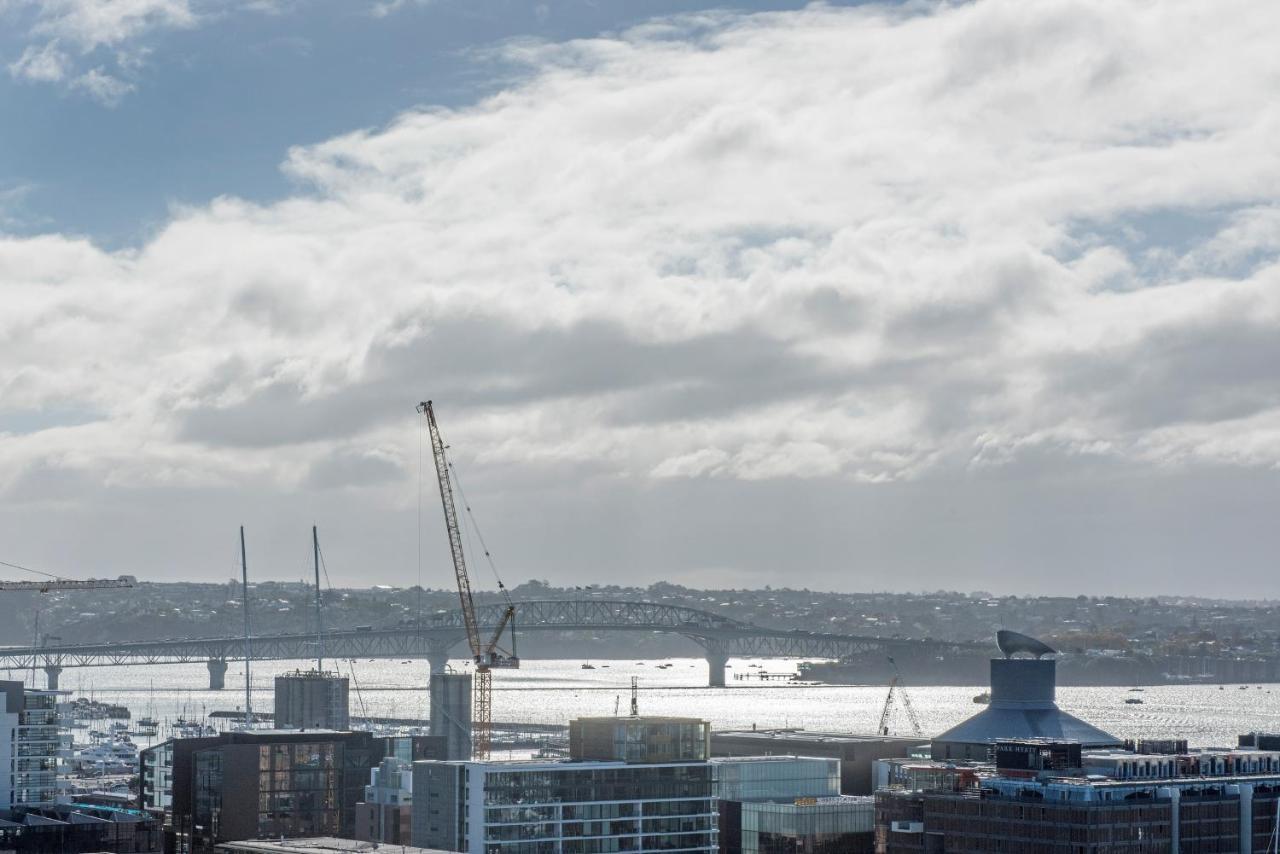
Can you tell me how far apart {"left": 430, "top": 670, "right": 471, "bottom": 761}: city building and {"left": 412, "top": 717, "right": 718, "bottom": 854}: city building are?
70.7 metres

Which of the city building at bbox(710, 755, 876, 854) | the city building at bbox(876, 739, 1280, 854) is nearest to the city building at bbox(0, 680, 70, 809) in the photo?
the city building at bbox(710, 755, 876, 854)

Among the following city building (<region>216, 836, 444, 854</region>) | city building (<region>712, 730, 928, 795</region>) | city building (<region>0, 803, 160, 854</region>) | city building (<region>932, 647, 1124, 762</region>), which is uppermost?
city building (<region>932, 647, 1124, 762</region>)

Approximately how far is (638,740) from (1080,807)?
75.8 feet

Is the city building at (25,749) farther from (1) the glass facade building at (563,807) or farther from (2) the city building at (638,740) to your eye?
(2) the city building at (638,740)

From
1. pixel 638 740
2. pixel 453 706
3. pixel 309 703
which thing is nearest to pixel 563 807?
pixel 638 740

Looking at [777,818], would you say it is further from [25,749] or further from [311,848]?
[25,749]

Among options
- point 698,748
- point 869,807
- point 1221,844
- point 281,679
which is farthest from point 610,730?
point 281,679

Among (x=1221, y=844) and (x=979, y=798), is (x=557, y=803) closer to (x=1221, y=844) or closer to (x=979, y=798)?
(x=979, y=798)

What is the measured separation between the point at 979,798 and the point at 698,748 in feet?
49.5

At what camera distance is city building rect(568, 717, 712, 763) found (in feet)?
384

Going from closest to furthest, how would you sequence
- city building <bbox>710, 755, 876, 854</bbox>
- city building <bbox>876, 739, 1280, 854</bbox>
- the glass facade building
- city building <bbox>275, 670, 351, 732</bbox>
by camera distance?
the glass facade building → city building <bbox>876, 739, 1280, 854</bbox> → city building <bbox>710, 755, 876, 854</bbox> → city building <bbox>275, 670, 351, 732</bbox>

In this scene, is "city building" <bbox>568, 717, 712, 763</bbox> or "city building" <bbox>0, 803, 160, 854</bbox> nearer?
"city building" <bbox>0, 803, 160, 854</bbox>

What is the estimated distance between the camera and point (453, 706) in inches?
7505

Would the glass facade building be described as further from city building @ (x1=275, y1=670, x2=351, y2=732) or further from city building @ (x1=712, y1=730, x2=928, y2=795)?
city building @ (x1=275, y1=670, x2=351, y2=732)
